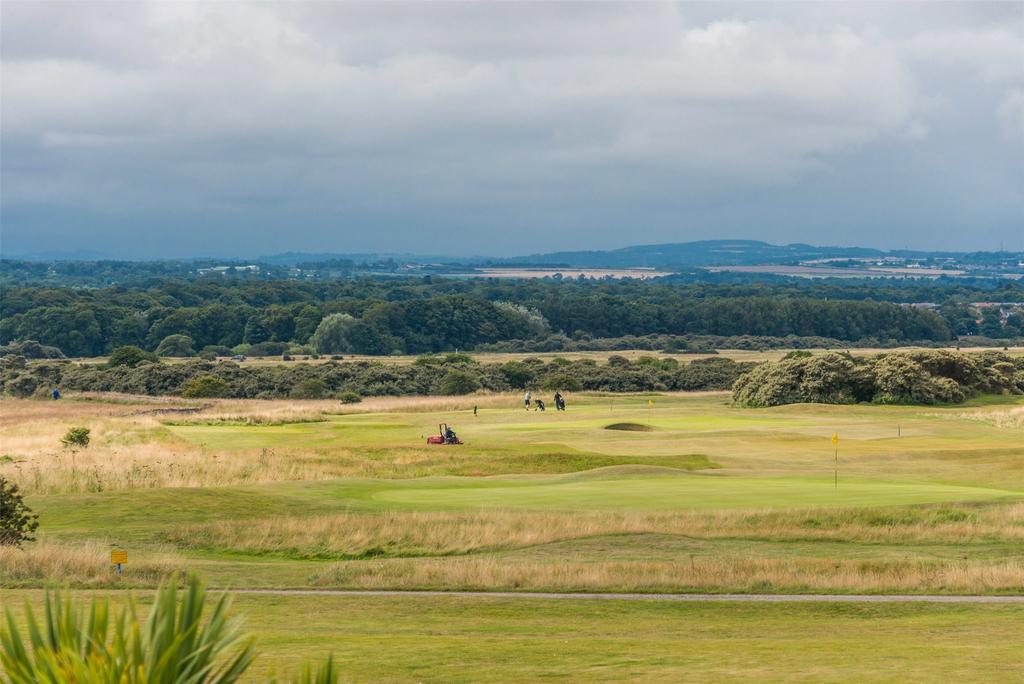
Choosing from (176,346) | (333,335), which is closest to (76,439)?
(176,346)

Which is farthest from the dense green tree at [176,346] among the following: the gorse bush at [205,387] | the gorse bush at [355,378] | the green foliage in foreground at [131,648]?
the green foliage in foreground at [131,648]

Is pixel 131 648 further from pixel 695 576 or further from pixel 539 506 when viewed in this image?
pixel 539 506

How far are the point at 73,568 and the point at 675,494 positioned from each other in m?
16.0

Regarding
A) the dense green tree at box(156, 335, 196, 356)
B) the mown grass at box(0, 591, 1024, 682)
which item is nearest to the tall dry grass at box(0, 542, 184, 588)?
the mown grass at box(0, 591, 1024, 682)

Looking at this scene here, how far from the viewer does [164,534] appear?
26.9m

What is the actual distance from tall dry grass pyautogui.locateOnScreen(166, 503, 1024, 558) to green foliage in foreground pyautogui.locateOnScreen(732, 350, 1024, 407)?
41493 millimetres

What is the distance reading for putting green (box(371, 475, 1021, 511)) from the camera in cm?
3150

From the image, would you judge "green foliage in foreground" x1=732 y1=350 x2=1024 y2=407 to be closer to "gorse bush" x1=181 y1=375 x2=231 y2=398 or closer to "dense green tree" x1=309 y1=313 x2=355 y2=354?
"gorse bush" x1=181 y1=375 x2=231 y2=398

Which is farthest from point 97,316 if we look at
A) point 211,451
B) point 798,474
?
point 798,474

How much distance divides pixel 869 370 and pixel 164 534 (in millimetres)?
52209

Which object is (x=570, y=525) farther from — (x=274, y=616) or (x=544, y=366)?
(x=544, y=366)

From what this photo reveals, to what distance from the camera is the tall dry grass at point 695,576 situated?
21.4 m

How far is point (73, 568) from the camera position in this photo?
Result: 2170 centimetres

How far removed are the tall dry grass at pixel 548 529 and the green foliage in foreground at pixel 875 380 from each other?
41493 millimetres
